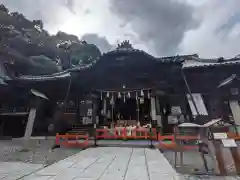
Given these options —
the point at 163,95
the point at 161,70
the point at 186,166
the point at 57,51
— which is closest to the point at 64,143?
the point at 186,166

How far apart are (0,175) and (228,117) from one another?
13.8 meters

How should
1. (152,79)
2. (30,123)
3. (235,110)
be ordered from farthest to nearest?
(30,123)
(152,79)
(235,110)

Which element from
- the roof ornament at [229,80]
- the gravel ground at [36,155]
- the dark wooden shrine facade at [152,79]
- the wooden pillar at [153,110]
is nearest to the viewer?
the gravel ground at [36,155]

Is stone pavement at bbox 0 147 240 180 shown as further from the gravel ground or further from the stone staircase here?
the stone staircase

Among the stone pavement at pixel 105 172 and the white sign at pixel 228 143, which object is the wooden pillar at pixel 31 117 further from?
the white sign at pixel 228 143

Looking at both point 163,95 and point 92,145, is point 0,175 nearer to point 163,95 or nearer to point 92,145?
point 92,145

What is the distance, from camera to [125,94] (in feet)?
47.3

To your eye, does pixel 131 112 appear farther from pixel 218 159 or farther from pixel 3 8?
pixel 3 8

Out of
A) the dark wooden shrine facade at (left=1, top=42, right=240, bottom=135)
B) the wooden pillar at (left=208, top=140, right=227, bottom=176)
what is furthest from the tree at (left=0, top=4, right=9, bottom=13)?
the wooden pillar at (left=208, top=140, right=227, bottom=176)

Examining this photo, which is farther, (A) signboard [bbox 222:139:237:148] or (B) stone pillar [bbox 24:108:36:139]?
(B) stone pillar [bbox 24:108:36:139]

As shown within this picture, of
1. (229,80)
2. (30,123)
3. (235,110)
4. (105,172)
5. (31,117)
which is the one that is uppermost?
(229,80)

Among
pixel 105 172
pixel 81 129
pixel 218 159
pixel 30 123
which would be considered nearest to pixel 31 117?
pixel 30 123

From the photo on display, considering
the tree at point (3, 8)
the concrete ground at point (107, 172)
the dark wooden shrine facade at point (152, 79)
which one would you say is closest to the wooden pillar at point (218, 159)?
the concrete ground at point (107, 172)

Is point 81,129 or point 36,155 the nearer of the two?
point 36,155
